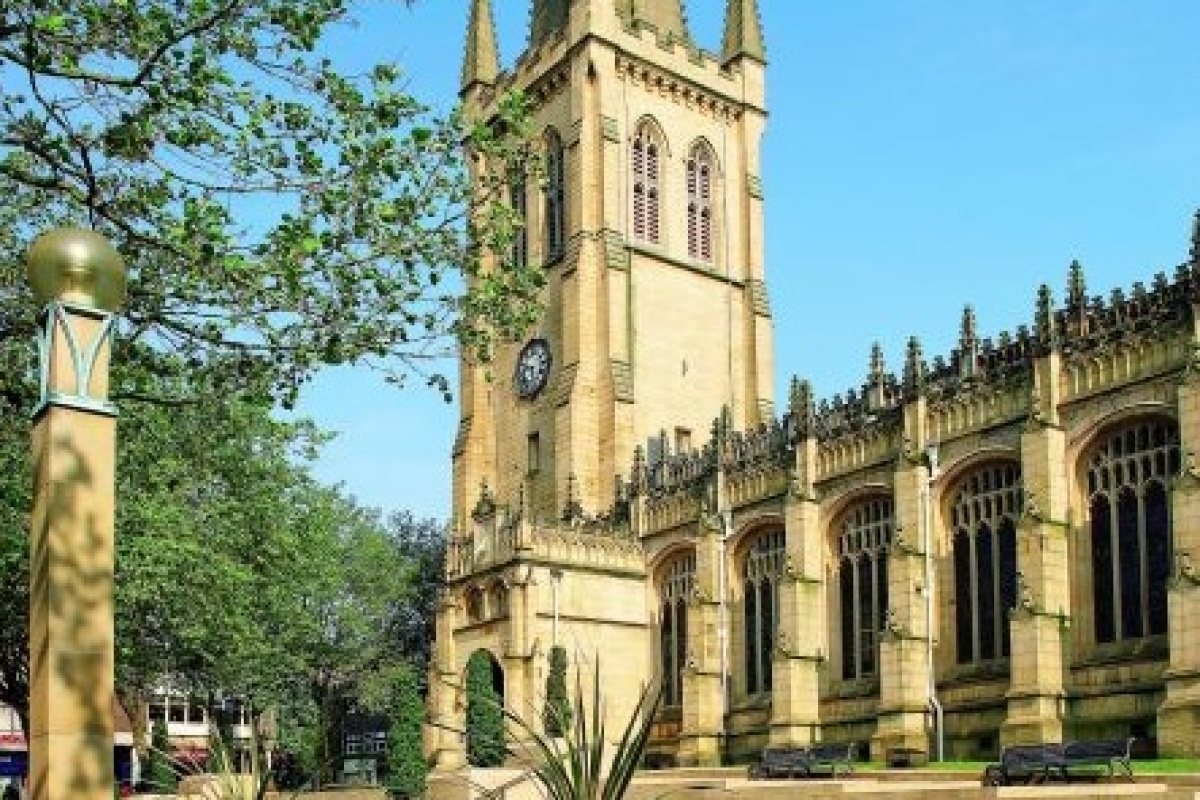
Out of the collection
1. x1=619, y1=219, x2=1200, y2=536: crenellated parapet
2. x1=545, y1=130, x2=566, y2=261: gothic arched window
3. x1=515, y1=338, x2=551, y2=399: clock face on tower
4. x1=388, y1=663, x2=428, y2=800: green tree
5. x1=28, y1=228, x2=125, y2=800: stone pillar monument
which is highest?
x1=545, y1=130, x2=566, y2=261: gothic arched window

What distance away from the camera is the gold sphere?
828 centimetres

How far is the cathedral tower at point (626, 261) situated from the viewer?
53.5 m

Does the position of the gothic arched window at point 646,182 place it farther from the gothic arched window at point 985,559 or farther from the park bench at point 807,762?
the park bench at point 807,762

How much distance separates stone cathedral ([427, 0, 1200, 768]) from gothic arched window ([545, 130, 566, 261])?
0.12 metres

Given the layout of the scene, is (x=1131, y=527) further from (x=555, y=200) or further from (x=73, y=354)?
(x=73, y=354)

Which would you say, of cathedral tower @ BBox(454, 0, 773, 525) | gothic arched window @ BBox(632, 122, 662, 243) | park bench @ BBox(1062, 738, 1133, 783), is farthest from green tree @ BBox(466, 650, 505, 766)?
park bench @ BBox(1062, 738, 1133, 783)

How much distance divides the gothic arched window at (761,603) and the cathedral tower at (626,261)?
7607mm

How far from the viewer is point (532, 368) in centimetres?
5662

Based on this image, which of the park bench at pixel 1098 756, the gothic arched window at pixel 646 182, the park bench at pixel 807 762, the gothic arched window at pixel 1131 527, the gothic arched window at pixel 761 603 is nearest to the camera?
the park bench at pixel 1098 756

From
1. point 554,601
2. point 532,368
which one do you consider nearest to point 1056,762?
point 554,601

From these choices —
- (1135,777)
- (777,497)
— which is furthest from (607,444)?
(1135,777)

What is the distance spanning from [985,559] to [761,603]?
30.4ft

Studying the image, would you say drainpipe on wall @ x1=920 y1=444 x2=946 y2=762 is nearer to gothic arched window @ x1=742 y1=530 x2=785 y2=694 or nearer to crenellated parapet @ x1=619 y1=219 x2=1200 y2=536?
crenellated parapet @ x1=619 y1=219 x2=1200 y2=536

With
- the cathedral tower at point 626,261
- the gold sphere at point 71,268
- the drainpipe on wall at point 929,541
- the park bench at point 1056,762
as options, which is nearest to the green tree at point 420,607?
the cathedral tower at point 626,261
